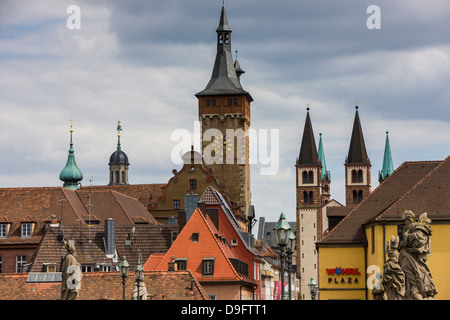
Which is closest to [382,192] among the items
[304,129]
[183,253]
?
[183,253]

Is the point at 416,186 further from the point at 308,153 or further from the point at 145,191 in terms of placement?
the point at 308,153

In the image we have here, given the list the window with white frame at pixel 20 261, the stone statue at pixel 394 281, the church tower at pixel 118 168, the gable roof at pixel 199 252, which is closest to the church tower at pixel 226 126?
the window with white frame at pixel 20 261

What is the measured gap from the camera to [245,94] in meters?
125

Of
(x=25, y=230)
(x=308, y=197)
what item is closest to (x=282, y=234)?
(x=25, y=230)

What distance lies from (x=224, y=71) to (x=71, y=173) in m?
34.9

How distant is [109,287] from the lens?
60500mm

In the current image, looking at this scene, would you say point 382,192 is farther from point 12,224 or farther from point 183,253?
point 12,224

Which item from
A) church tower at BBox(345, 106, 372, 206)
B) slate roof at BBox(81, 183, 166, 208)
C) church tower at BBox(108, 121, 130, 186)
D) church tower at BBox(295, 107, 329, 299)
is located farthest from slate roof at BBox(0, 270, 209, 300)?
church tower at BBox(345, 106, 372, 206)

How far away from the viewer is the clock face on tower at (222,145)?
124m

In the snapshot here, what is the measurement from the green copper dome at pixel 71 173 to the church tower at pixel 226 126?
102 feet

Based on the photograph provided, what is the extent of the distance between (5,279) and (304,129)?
132473 millimetres

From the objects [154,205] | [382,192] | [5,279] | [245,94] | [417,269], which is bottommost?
[417,269]
